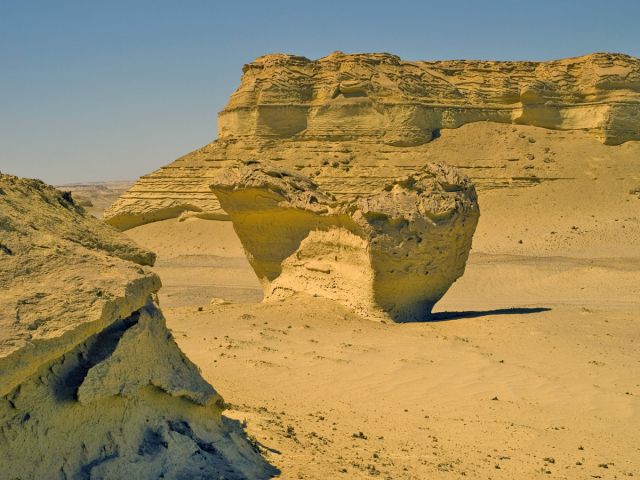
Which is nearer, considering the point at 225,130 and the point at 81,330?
the point at 81,330

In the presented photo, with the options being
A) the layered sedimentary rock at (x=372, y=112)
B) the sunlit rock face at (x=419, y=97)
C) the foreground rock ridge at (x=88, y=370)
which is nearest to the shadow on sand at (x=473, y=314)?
the foreground rock ridge at (x=88, y=370)

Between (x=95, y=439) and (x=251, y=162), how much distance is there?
9.07 m

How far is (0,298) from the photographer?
388 centimetres

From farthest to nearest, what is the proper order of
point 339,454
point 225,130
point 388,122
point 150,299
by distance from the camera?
point 225,130 → point 388,122 → point 339,454 → point 150,299

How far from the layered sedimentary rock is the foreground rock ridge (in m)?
27.6

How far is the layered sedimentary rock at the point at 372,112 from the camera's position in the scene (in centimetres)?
3328

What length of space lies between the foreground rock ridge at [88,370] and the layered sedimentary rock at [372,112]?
1085 inches

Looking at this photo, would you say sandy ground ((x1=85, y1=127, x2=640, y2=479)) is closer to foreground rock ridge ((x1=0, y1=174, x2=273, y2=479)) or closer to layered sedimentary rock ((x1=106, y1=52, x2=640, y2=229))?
foreground rock ridge ((x1=0, y1=174, x2=273, y2=479))

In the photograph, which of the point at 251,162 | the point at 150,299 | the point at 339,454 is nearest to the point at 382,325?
the point at 251,162

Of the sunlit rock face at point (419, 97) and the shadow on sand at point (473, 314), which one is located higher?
the sunlit rock face at point (419, 97)

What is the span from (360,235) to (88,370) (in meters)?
7.55

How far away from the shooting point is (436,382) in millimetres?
8328

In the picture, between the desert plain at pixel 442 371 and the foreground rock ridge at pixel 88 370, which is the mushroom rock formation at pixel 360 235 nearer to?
the desert plain at pixel 442 371

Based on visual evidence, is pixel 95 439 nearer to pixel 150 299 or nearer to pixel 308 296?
pixel 150 299
